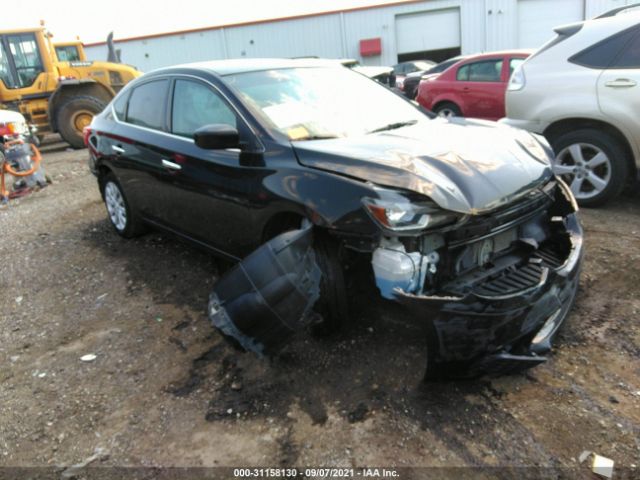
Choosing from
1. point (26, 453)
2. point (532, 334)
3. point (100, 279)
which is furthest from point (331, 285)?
point (100, 279)

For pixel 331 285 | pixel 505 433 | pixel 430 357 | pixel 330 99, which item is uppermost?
pixel 330 99

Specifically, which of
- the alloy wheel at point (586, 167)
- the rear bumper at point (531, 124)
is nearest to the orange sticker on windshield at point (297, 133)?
the rear bumper at point (531, 124)

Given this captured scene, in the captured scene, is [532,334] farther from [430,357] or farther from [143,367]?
[143,367]

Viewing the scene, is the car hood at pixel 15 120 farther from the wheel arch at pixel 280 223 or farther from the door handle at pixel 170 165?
→ the wheel arch at pixel 280 223

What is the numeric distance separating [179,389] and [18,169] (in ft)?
22.2

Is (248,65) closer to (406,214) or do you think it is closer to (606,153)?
(406,214)

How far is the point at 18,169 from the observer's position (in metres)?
8.10

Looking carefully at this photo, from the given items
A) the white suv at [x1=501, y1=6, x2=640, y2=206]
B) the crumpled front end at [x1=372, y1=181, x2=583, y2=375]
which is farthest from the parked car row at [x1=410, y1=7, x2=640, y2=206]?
the crumpled front end at [x1=372, y1=181, x2=583, y2=375]

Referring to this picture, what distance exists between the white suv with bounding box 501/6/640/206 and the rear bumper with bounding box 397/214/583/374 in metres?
2.62

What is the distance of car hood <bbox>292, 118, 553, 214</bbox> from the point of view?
2.62 meters

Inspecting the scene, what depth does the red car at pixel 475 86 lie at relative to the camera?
345 inches

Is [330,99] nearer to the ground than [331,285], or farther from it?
farther from it

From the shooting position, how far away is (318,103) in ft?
11.7

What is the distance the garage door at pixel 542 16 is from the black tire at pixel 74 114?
22503 mm
